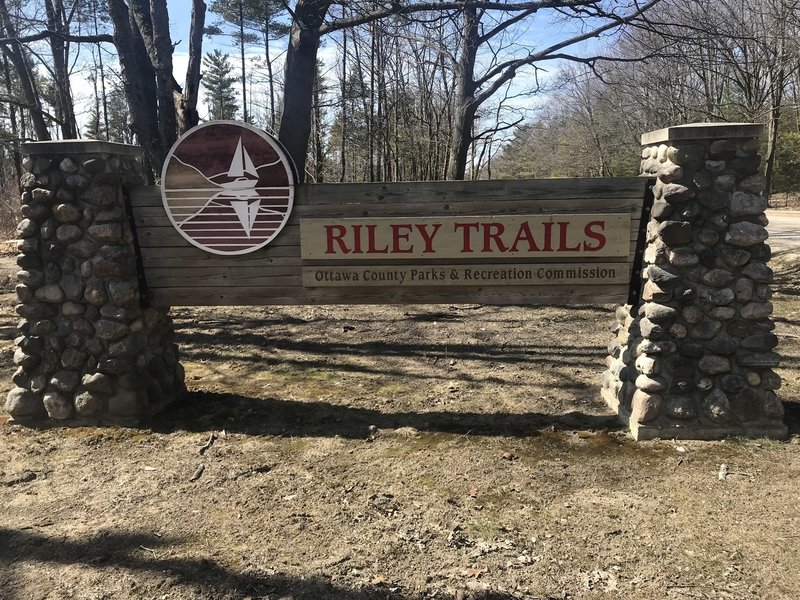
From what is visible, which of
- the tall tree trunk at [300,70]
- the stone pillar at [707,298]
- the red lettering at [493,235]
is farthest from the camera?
the tall tree trunk at [300,70]

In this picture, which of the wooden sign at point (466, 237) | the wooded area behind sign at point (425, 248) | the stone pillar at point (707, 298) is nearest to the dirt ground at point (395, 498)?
the stone pillar at point (707, 298)

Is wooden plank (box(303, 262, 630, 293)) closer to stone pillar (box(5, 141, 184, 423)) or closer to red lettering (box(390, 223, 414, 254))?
red lettering (box(390, 223, 414, 254))

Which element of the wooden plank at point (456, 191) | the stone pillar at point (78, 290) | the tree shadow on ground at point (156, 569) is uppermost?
the wooden plank at point (456, 191)

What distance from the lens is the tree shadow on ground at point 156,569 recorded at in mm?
2490

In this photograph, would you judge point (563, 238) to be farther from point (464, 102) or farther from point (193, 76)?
point (464, 102)

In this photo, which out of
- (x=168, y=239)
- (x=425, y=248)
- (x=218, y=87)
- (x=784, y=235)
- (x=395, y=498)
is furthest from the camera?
(x=218, y=87)

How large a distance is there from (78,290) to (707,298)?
4.31 metres

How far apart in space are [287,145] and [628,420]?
18.8ft

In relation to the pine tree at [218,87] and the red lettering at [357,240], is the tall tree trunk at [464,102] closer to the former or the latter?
the red lettering at [357,240]

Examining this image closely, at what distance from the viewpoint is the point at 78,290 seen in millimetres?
4199

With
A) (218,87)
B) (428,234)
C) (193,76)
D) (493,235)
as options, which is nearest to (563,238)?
(493,235)

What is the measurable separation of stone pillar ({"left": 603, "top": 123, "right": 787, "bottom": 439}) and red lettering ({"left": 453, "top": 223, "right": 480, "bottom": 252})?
47.1 inches

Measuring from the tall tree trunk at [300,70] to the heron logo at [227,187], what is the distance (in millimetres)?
3389

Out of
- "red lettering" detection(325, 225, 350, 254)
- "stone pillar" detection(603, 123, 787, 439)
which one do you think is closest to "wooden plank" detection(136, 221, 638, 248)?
"red lettering" detection(325, 225, 350, 254)
